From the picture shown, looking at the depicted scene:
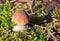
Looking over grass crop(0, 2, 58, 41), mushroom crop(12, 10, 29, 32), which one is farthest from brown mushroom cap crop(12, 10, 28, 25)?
grass crop(0, 2, 58, 41)

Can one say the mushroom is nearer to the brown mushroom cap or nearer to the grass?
the brown mushroom cap

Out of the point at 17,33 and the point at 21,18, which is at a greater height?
the point at 21,18

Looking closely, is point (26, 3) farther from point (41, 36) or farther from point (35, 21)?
point (41, 36)

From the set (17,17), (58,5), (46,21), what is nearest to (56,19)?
(46,21)

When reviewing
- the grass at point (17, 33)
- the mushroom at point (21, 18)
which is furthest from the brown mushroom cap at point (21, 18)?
the grass at point (17, 33)

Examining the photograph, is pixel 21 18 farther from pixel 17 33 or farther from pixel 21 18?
pixel 17 33

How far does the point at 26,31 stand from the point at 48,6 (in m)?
0.77

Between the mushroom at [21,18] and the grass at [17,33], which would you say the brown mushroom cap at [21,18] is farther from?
the grass at [17,33]

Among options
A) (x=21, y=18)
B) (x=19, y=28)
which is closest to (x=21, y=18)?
(x=21, y=18)

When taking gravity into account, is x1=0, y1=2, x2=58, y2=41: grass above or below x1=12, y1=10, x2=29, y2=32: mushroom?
below

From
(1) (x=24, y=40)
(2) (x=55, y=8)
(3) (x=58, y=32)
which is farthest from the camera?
(2) (x=55, y=8)

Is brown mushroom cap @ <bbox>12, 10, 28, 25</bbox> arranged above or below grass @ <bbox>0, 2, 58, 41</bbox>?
above

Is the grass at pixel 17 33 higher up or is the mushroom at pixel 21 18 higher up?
the mushroom at pixel 21 18

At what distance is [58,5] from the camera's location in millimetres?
3061
